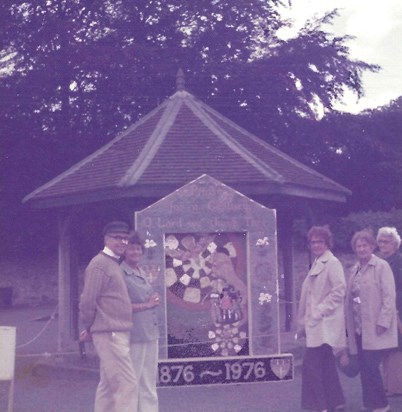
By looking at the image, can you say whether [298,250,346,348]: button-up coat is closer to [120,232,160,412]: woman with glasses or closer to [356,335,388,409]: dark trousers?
[356,335,388,409]: dark trousers

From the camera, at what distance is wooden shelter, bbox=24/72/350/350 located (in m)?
13.3

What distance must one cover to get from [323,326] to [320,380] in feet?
1.82

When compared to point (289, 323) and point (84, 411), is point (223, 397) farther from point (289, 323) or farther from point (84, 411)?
point (289, 323)

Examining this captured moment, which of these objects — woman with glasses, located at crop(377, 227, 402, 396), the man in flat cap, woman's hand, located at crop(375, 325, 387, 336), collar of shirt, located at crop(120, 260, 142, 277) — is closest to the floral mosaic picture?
woman with glasses, located at crop(377, 227, 402, 396)

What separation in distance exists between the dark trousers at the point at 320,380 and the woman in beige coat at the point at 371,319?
0.34m

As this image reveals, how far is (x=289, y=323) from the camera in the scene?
55.6 ft

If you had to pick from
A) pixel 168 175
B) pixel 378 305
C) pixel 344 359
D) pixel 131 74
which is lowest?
pixel 344 359

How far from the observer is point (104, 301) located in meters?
7.97

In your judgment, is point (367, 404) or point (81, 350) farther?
point (81, 350)

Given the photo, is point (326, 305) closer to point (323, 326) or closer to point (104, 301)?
point (323, 326)

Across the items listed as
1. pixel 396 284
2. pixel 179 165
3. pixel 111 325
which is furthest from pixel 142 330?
A: pixel 179 165

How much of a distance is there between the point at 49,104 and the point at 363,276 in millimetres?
19457

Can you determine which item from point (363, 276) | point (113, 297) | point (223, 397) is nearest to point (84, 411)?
point (223, 397)

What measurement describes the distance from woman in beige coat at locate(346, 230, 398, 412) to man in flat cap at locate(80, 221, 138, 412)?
2.51 m
